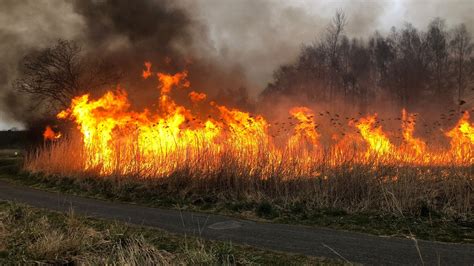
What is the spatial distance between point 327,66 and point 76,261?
39.4 m

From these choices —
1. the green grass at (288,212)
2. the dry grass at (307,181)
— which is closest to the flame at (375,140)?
the dry grass at (307,181)

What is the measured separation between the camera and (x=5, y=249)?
249 inches

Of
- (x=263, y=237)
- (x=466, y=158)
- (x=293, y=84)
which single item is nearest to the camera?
(x=263, y=237)

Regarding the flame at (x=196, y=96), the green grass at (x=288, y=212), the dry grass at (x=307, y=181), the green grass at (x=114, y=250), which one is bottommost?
the green grass at (x=114, y=250)

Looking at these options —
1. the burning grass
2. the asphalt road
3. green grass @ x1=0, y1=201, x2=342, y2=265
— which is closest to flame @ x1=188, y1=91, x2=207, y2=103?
the burning grass

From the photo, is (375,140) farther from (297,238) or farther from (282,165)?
(297,238)

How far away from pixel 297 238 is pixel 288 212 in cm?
235

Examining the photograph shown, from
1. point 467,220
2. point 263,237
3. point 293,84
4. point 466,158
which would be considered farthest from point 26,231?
point 293,84

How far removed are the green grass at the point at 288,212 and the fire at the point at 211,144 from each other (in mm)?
1009

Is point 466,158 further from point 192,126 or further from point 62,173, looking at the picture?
point 62,173

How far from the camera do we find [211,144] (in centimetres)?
1352

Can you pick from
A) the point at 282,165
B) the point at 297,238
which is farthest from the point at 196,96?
the point at 297,238

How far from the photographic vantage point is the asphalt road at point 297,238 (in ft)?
20.6

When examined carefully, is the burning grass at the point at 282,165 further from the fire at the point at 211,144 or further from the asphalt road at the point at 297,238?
the asphalt road at the point at 297,238
